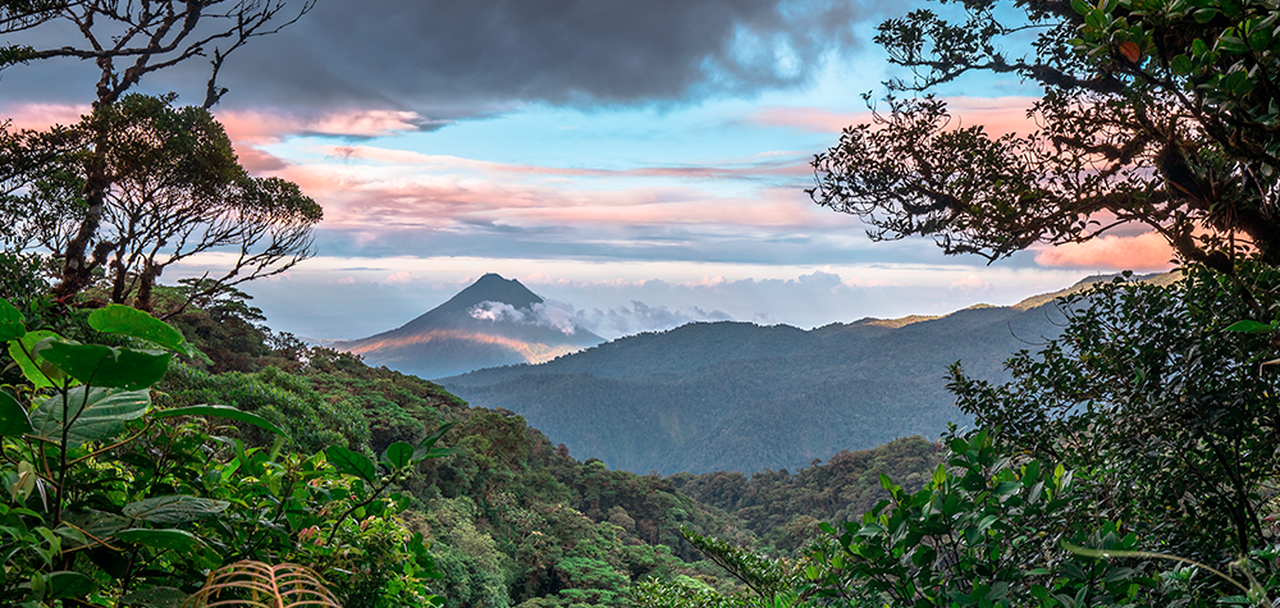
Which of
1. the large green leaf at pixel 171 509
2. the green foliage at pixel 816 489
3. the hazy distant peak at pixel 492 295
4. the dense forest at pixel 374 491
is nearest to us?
the large green leaf at pixel 171 509

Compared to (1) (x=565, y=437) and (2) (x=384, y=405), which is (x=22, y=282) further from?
(1) (x=565, y=437)

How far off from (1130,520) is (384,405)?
1719cm

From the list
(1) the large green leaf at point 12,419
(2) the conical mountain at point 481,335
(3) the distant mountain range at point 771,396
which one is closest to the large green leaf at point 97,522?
(1) the large green leaf at point 12,419

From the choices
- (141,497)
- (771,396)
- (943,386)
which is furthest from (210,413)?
(771,396)

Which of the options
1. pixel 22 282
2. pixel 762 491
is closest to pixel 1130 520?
pixel 22 282

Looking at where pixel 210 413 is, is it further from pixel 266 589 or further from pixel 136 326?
pixel 266 589

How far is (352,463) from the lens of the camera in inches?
39.1

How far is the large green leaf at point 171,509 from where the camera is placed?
699 mm

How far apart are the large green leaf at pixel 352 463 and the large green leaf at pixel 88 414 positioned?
0.96ft

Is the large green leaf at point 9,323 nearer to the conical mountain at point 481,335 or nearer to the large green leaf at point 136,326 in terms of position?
the large green leaf at point 136,326

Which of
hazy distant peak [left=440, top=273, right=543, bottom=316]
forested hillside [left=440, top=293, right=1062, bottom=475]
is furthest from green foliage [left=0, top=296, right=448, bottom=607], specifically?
hazy distant peak [left=440, top=273, right=543, bottom=316]

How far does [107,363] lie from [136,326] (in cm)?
6

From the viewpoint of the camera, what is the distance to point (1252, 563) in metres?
1.63

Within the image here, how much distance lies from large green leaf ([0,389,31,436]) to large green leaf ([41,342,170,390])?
94 millimetres
